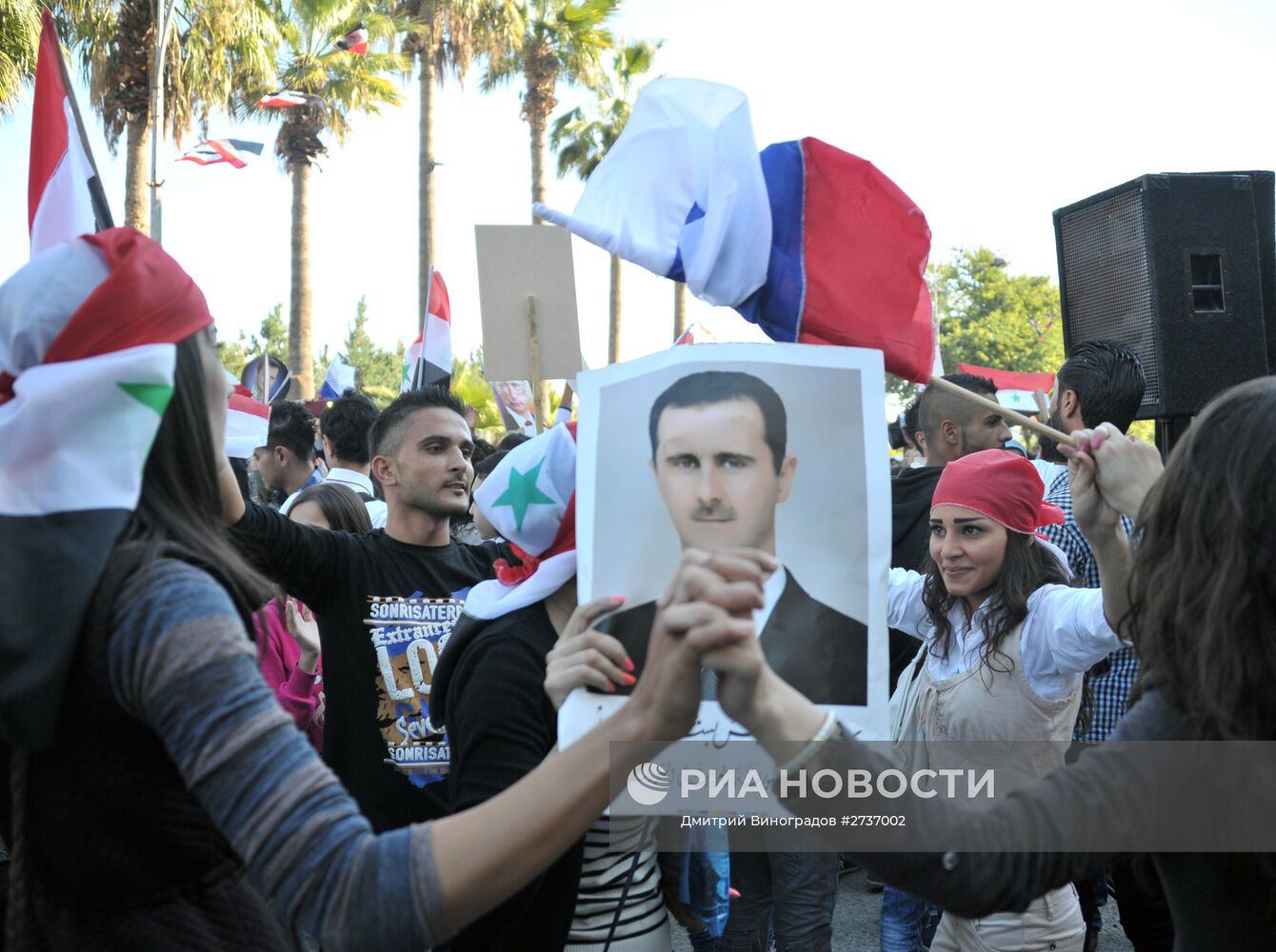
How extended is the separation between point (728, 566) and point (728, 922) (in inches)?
130

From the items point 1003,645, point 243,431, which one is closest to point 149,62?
point 243,431

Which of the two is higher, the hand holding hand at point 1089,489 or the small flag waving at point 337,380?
the small flag waving at point 337,380

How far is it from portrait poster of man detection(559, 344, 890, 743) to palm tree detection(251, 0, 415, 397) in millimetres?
16774

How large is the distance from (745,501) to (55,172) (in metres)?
1.57

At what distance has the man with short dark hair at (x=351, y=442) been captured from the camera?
5.48 m

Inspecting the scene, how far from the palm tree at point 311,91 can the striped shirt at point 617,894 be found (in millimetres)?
15990

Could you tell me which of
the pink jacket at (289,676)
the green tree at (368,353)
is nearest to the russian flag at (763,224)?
the pink jacket at (289,676)

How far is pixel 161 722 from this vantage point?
1217 mm

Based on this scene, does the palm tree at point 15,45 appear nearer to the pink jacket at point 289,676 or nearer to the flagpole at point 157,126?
the flagpole at point 157,126

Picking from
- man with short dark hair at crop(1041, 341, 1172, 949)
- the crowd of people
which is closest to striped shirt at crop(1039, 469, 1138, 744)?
man with short dark hair at crop(1041, 341, 1172, 949)

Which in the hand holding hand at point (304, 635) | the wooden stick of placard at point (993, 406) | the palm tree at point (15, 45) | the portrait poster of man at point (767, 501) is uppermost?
the palm tree at point (15, 45)

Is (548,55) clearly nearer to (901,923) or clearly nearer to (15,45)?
(15,45)

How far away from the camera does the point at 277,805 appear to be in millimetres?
1179

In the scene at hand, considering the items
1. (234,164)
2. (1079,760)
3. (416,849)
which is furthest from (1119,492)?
(234,164)
